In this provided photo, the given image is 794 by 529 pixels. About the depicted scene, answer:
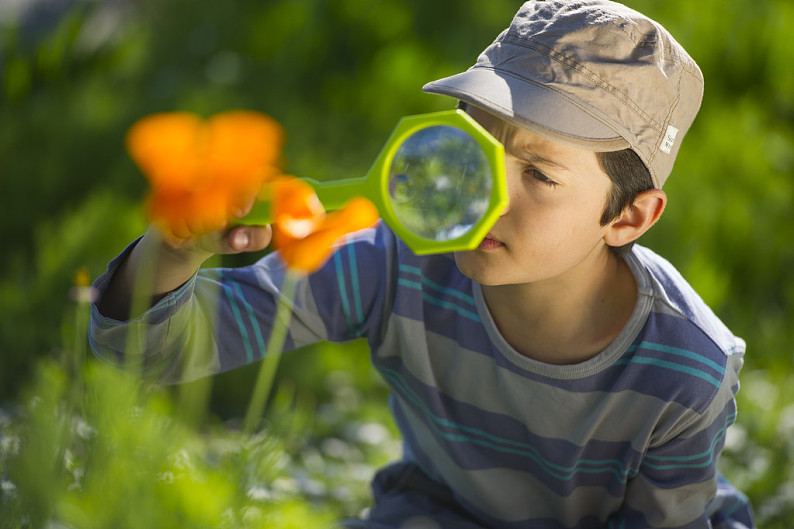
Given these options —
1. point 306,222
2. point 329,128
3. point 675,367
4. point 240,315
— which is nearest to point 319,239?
point 306,222

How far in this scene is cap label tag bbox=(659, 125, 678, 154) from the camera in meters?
1.58

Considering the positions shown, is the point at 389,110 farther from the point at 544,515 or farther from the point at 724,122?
the point at 544,515

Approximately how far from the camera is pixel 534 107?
4.65ft

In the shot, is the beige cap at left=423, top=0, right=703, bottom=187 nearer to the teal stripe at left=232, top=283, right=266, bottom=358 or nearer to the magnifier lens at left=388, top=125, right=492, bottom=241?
the magnifier lens at left=388, top=125, right=492, bottom=241

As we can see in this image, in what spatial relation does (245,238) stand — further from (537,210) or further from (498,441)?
(498,441)

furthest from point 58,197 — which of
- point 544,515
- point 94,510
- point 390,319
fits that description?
point 94,510

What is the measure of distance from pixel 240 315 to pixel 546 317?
64 centimetres

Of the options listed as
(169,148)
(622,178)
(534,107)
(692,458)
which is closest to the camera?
(169,148)

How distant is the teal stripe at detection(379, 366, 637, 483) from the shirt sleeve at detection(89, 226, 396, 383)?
16 cm

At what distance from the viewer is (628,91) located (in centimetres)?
149

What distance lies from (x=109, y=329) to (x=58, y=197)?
1915mm

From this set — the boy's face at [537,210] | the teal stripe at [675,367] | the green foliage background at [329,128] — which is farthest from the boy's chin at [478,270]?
the green foliage background at [329,128]

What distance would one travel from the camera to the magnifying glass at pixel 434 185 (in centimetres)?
108

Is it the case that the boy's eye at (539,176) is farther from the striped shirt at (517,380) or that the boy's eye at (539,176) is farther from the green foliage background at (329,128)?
the green foliage background at (329,128)
